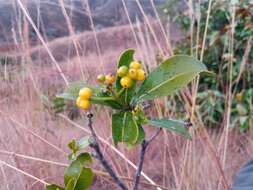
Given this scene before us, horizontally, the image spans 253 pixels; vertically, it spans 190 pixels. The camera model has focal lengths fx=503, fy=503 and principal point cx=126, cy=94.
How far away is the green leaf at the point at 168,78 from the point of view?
58 centimetres

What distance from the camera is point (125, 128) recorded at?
1.86 feet

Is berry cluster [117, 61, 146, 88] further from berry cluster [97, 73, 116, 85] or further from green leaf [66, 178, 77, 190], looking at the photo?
green leaf [66, 178, 77, 190]

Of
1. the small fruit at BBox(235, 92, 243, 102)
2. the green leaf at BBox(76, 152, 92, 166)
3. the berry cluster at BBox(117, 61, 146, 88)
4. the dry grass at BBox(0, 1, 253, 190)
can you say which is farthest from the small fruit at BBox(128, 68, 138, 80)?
the small fruit at BBox(235, 92, 243, 102)

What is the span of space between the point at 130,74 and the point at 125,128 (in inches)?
2.6

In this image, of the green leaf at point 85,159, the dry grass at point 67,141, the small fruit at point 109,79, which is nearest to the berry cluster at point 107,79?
the small fruit at point 109,79

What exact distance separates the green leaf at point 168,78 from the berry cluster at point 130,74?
0.03 m

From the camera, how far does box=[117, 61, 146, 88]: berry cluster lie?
54 centimetres

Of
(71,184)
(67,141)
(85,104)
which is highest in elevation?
(85,104)

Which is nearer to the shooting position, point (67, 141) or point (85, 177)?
point (85, 177)

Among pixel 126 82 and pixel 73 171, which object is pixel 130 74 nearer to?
pixel 126 82

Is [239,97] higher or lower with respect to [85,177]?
lower

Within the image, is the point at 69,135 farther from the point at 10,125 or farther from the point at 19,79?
the point at 10,125

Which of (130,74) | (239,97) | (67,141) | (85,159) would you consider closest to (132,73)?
(130,74)

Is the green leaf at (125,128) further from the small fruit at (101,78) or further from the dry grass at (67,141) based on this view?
the dry grass at (67,141)
